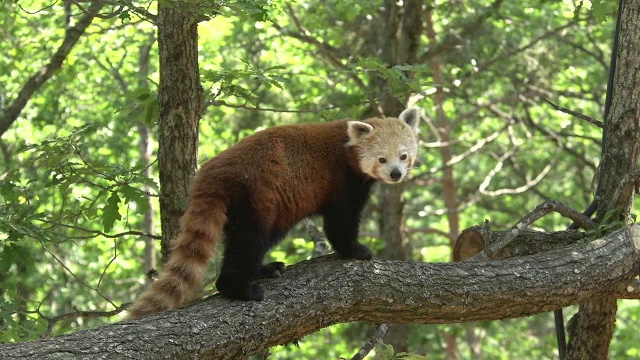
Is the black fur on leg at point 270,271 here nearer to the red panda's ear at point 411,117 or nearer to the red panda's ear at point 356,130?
the red panda's ear at point 356,130

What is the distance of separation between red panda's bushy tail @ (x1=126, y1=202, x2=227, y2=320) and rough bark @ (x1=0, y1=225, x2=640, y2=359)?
13 cm

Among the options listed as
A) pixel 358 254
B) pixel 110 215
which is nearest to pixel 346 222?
pixel 358 254

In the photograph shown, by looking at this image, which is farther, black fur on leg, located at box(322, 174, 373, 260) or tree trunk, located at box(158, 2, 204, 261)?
tree trunk, located at box(158, 2, 204, 261)

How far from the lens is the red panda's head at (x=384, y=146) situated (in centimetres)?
513

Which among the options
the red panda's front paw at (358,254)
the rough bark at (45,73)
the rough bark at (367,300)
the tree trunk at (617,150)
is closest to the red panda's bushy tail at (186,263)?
the rough bark at (367,300)

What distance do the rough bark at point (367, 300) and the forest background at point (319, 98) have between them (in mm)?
1730

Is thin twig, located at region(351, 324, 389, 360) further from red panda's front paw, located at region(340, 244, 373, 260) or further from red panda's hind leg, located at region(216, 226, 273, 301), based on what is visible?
red panda's hind leg, located at region(216, 226, 273, 301)

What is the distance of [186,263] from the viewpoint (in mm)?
3963

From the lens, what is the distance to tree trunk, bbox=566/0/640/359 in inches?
220

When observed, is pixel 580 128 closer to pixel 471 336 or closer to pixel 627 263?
pixel 471 336

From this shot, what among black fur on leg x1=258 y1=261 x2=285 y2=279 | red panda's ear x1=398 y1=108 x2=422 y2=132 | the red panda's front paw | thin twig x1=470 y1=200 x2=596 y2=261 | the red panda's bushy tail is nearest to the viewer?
the red panda's bushy tail

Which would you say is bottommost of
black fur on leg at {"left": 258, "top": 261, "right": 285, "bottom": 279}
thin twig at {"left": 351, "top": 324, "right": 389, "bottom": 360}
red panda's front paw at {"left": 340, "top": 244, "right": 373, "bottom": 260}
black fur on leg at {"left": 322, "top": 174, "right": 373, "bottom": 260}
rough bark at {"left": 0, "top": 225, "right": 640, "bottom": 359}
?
thin twig at {"left": 351, "top": 324, "right": 389, "bottom": 360}

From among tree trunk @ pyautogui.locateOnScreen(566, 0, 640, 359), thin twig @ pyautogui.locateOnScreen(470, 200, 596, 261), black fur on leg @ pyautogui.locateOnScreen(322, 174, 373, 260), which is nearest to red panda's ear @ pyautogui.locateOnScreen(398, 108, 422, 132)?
black fur on leg @ pyautogui.locateOnScreen(322, 174, 373, 260)

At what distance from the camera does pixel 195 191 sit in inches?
167
